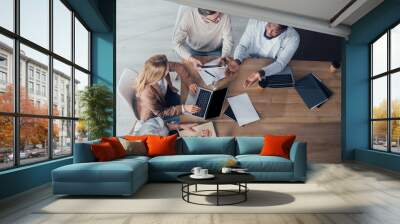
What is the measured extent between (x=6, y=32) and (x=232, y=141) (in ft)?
13.1

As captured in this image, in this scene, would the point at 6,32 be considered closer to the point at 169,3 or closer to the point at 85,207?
the point at 85,207

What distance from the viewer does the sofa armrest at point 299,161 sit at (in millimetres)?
5953

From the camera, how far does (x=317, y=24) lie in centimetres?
839

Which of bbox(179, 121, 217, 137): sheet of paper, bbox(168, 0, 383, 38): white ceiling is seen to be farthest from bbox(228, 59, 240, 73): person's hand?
bbox(179, 121, 217, 137): sheet of paper

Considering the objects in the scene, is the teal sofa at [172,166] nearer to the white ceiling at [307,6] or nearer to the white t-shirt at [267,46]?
the white t-shirt at [267,46]

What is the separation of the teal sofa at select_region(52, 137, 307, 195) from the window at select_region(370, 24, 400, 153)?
3067 mm

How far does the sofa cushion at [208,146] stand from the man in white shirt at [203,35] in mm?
2506

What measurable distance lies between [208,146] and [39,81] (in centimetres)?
300

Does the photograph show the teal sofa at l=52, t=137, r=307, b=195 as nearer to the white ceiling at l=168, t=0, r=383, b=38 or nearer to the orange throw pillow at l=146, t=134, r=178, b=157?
the orange throw pillow at l=146, t=134, r=178, b=157

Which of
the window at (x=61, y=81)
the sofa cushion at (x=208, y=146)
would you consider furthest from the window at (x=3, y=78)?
the sofa cushion at (x=208, y=146)

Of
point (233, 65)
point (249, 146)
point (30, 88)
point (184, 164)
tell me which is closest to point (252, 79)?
point (233, 65)

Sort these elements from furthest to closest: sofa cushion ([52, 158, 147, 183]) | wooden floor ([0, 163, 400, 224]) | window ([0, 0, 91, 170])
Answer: window ([0, 0, 91, 170]) → sofa cushion ([52, 158, 147, 183]) → wooden floor ([0, 163, 400, 224])

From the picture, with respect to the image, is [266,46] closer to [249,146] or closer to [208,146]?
[249,146]

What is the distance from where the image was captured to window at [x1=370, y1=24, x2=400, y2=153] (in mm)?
7922
